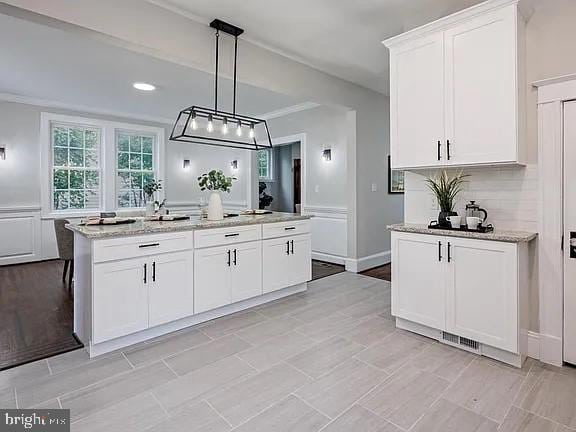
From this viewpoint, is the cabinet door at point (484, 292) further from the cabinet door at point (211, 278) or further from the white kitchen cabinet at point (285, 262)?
the cabinet door at point (211, 278)

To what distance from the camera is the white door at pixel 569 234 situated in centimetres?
228

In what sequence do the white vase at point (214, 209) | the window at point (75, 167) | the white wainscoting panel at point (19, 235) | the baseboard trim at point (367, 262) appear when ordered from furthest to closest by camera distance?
the window at point (75, 167), the white wainscoting panel at point (19, 235), the baseboard trim at point (367, 262), the white vase at point (214, 209)

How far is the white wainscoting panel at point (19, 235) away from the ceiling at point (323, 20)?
15.2 ft

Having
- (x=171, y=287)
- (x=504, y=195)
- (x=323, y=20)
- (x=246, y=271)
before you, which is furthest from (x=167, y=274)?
(x=504, y=195)

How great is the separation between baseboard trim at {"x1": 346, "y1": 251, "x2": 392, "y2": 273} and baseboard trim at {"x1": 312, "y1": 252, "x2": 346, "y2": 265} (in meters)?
0.33

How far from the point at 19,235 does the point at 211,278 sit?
4362 millimetres

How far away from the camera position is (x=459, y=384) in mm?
2115

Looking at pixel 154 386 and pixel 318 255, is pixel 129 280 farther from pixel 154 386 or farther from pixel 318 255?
pixel 318 255

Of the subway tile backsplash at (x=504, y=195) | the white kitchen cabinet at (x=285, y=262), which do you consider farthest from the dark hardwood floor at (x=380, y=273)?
the subway tile backsplash at (x=504, y=195)

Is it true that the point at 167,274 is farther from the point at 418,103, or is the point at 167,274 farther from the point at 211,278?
the point at 418,103

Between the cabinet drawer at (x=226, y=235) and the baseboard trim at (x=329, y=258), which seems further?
the baseboard trim at (x=329, y=258)

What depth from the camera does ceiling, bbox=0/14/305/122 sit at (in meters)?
3.37

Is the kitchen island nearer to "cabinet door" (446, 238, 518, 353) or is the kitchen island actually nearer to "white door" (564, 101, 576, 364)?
"cabinet door" (446, 238, 518, 353)

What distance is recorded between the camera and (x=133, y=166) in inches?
265
